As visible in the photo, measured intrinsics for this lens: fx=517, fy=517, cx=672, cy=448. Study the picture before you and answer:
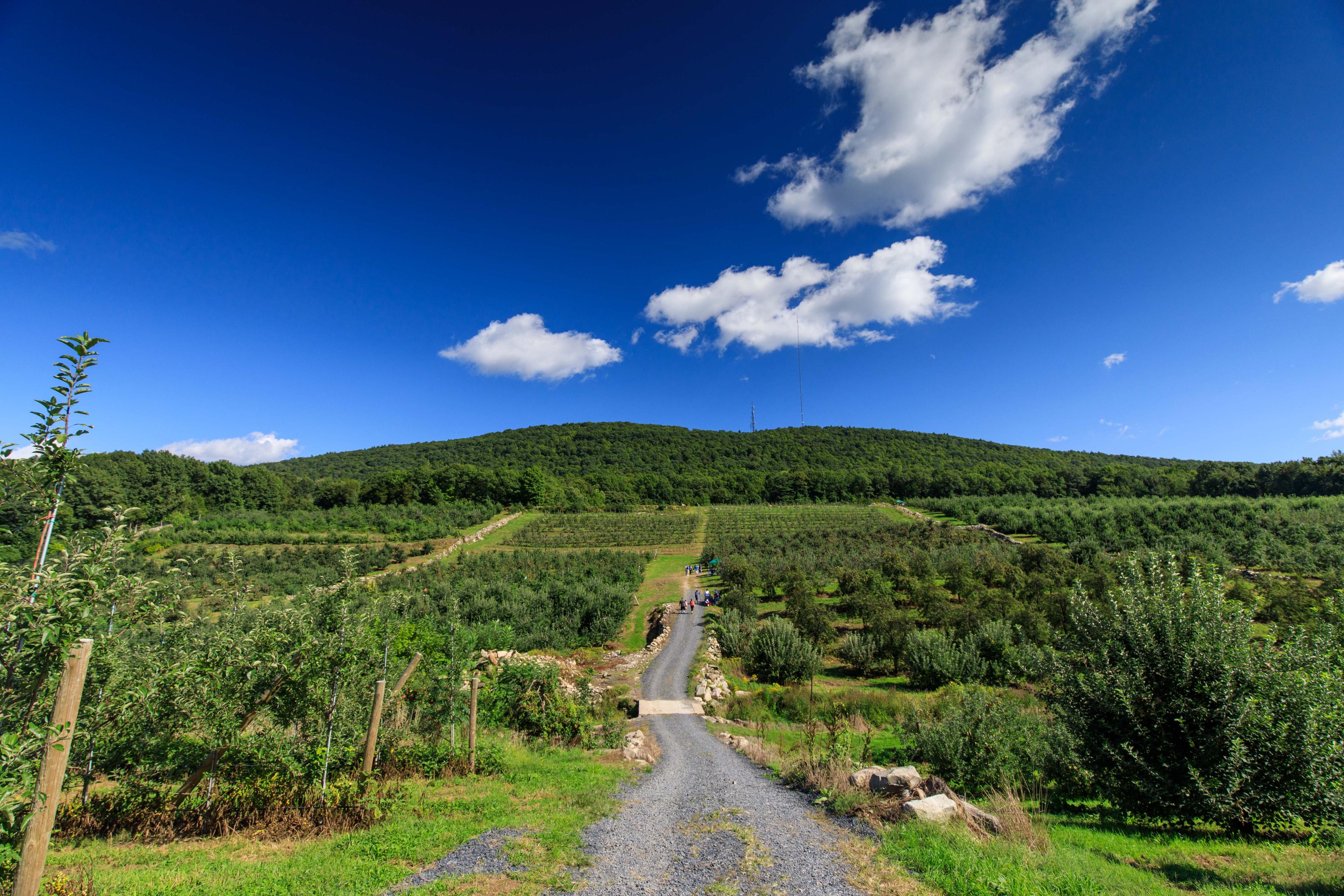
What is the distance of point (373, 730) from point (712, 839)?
15.3 ft

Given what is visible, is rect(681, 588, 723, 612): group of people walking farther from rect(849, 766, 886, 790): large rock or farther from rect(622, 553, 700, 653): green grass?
rect(849, 766, 886, 790): large rock

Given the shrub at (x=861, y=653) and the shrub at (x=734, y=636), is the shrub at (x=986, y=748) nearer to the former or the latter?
the shrub at (x=861, y=653)

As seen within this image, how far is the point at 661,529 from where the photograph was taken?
2457 inches

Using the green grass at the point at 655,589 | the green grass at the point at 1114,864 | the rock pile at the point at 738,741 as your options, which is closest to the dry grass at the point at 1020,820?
the green grass at the point at 1114,864

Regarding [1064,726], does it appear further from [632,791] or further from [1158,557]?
[632,791]

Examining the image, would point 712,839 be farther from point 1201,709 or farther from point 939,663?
point 939,663

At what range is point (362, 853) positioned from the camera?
5582mm

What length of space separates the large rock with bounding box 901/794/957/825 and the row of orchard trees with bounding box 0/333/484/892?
283 inches

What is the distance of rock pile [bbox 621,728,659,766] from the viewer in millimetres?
10867

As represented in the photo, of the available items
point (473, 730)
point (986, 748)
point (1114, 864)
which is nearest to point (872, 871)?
point (1114, 864)

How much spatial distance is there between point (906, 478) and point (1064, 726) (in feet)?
321

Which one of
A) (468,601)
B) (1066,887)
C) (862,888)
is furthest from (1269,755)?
(468,601)

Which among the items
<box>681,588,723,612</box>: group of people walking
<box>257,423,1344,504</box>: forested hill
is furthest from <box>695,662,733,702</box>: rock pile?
<box>257,423,1344,504</box>: forested hill

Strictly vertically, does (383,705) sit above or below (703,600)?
above
